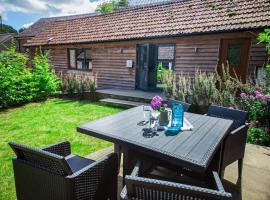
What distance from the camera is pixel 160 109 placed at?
7.22ft

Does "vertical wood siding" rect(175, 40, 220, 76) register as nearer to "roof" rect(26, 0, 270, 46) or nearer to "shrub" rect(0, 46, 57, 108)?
"roof" rect(26, 0, 270, 46)

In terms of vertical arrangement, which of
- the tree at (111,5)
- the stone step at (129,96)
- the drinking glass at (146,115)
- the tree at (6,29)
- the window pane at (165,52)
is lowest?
the stone step at (129,96)

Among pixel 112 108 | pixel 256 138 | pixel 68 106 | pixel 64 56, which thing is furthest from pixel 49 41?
pixel 256 138

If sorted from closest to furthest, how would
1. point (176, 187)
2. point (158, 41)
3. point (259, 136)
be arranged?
point (176, 187)
point (259, 136)
point (158, 41)

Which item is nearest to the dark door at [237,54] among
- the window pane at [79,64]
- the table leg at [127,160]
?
the table leg at [127,160]

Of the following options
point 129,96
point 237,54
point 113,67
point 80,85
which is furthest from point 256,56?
point 80,85

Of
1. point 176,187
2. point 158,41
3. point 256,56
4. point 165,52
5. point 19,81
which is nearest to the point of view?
point 176,187

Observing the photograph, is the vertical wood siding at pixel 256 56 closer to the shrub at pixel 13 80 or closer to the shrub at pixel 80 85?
the shrub at pixel 80 85

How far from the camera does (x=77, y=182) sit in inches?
57.4

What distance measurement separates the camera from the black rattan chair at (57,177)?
56.7 inches

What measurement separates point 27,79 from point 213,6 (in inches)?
307

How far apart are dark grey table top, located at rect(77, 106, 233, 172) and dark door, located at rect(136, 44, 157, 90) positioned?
22.1 feet

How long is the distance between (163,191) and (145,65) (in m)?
8.25

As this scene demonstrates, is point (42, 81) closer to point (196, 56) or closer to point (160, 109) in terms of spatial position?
point (196, 56)
